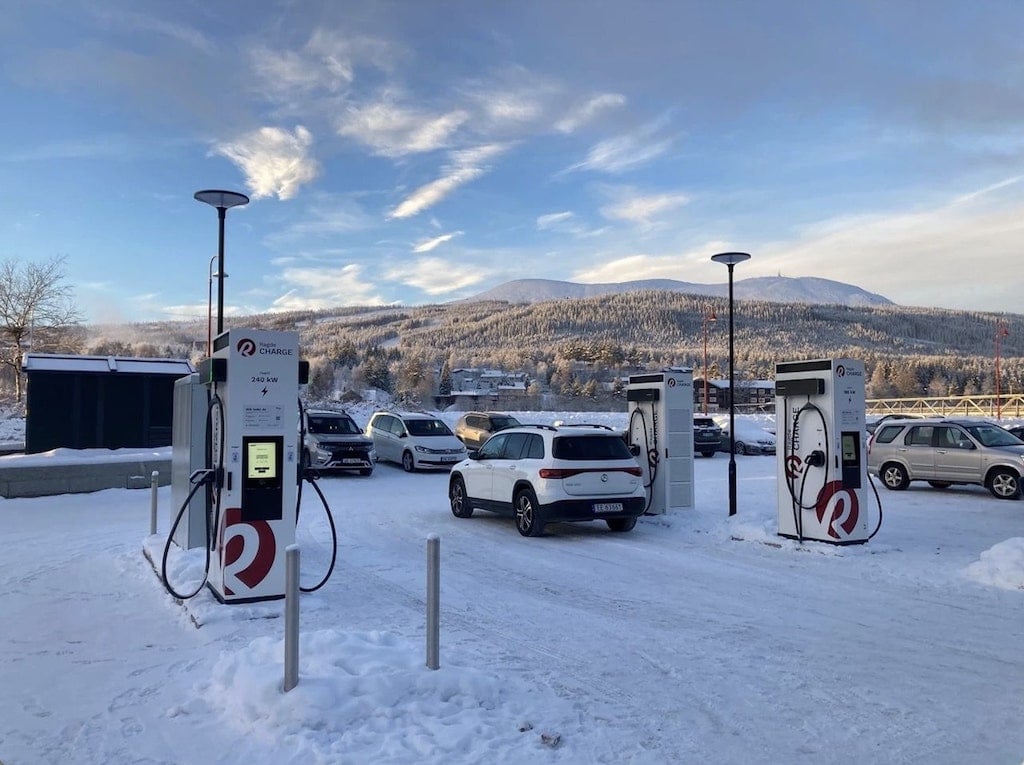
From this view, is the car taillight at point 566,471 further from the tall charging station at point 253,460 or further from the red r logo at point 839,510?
the tall charging station at point 253,460

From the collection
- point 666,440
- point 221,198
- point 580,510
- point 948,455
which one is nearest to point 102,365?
point 221,198

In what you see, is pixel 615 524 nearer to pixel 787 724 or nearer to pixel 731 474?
pixel 731 474

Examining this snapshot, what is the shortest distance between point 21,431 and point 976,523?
112 feet

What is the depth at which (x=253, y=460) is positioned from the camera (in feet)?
24.8

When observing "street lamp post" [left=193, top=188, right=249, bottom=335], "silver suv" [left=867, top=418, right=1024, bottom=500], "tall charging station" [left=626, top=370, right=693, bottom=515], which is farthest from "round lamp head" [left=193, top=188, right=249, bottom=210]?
"silver suv" [left=867, top=418, right=1024, bottom=500]

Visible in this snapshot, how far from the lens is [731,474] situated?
13227 mm

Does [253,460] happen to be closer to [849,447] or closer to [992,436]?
[849,447]

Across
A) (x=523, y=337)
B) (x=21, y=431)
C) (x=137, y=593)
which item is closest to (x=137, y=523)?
(x=137, y=593)

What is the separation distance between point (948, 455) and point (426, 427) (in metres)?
13.3

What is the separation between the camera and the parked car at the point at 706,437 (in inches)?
1129

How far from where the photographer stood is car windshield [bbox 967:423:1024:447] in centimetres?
1695

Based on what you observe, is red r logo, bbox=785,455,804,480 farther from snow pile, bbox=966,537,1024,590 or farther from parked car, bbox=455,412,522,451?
Answer: parked car, bbox=455,412,522,451

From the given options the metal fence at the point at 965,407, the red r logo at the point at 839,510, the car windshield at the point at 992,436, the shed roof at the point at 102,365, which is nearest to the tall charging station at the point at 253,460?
the red r logo at the point at 839,510

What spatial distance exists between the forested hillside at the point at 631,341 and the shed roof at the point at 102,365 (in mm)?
57119
